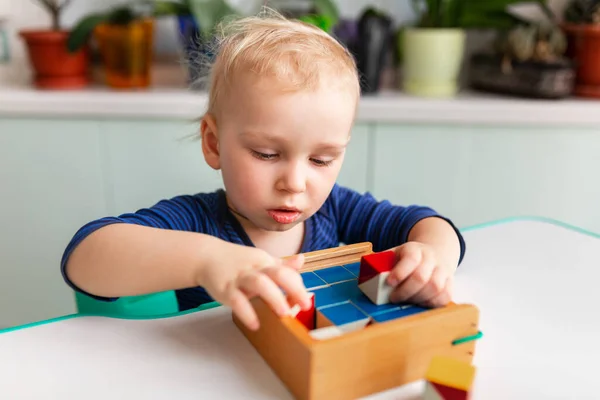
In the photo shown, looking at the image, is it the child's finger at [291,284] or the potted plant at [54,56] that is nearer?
the child's finger at [291,284]

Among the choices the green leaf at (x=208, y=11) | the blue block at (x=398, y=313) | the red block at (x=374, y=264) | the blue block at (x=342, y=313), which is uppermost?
the green leaf at (x=208, y=11)

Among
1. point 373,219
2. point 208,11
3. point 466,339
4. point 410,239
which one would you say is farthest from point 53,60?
point 466,339

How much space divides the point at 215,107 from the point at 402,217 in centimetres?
31

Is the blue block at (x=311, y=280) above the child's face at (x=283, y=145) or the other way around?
the other way around

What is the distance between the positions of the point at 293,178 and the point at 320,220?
0.86 ft

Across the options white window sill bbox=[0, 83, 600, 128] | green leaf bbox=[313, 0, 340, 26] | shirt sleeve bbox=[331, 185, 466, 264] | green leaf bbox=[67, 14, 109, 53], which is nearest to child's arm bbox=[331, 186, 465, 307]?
shirt sleeve bbox=[331, 185, 466, 264]

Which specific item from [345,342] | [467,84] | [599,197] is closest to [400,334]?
[345,342]

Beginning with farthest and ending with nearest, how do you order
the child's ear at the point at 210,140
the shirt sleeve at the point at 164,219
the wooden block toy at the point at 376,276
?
the child's ear at the point at 210,140
the shirt sleeve at the point at 164,219
the wooden block toy at the point at 376,276

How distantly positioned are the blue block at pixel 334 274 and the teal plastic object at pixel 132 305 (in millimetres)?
206

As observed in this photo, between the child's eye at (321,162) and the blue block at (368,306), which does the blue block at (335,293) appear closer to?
the blue block at (368,306)

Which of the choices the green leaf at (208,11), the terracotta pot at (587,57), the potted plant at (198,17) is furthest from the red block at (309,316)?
the terracotta pot at (587,57)

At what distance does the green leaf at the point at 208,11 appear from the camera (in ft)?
4.81

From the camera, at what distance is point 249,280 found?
1.65 ft

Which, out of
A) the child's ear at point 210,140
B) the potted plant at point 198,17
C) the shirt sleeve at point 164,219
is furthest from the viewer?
the potted plant at point 198,17
